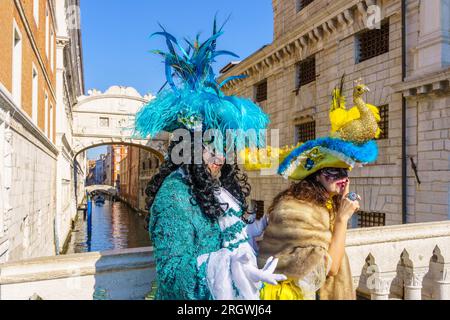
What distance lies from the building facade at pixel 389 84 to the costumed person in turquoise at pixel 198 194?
8475 mm

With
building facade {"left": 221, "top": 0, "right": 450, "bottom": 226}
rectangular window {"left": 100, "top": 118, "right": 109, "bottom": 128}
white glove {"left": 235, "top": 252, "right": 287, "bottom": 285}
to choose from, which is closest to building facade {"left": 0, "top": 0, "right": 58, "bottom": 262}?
white glove {"left": 235, "top": 252, "right": 287, "bottom": 285}

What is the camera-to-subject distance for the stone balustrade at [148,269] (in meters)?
2.24

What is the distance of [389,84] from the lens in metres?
10.7

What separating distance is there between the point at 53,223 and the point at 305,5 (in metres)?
15.3

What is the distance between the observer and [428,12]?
31.3 ft

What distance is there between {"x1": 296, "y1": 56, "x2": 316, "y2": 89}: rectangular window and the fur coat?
13091mm

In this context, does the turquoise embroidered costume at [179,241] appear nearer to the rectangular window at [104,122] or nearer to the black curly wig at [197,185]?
the black curly wig at [197,185]

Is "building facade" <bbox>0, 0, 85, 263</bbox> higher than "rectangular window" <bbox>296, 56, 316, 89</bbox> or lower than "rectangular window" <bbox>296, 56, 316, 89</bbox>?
lower

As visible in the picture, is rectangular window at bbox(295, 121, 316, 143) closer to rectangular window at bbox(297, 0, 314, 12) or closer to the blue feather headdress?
rectangular window at bbox(297, 0, 314, 12)

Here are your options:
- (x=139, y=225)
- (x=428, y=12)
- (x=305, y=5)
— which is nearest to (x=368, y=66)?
(x=428, y=12)

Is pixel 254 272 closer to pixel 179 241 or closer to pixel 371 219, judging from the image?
pixel 179 241

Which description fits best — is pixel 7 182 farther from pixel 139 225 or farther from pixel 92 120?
pixel 139 225

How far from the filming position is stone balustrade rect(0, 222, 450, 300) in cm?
224

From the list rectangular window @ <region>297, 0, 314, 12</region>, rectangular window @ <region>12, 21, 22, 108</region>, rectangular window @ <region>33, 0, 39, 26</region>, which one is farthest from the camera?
rectangular window @ <region>297, 0, 314, 12</region>
